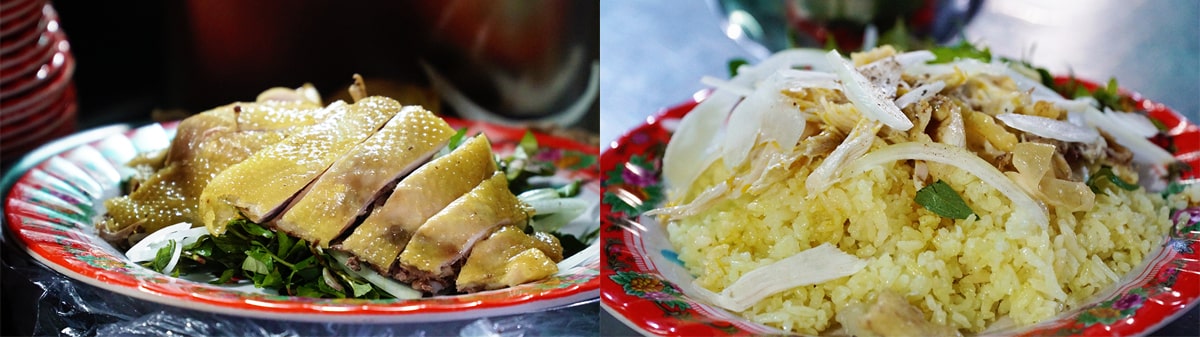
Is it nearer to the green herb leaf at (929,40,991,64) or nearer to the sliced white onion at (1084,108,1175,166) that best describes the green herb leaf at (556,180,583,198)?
the green herb leaf at (929,40,991,64)

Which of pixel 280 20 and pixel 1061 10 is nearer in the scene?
pixel 280 20

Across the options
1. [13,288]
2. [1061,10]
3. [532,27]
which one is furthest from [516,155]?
[1061,10]

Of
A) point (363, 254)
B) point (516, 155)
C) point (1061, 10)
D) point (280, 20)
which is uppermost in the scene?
point (280, 20)

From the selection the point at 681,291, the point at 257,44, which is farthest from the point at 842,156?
the point at 257,44

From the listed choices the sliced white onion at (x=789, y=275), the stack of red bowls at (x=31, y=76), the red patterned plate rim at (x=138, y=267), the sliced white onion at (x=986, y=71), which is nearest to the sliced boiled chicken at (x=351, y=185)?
the red patterned plate rim at (x=138, y=267)

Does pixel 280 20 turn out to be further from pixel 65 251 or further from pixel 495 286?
pixel 495 286

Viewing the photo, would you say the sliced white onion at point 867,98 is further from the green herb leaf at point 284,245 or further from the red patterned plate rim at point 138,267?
the green herb leaf at point 284,245

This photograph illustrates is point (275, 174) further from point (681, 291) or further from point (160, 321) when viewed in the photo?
point (681, 291)

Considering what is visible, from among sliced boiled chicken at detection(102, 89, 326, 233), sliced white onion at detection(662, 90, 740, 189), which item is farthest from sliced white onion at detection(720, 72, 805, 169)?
sliced boiled chicken at detection(102, 89, 326, 233)
